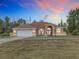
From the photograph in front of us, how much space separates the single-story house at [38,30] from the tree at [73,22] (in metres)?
5.53

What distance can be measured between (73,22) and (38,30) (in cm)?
1451

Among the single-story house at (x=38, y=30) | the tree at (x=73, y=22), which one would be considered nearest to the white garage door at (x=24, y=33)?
the single-story house at (x=38, y=30)

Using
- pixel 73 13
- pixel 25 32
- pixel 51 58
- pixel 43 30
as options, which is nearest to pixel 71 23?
pixel 73 13

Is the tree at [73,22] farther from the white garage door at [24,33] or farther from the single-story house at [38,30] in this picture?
the white garage door at [24,33]

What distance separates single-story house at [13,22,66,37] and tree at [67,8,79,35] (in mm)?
5528

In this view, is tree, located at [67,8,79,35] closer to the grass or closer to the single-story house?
the single-story house

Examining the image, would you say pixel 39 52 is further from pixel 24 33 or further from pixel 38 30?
pixel 38 30

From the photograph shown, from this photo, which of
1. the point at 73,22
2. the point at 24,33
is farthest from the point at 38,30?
the point at 73,22

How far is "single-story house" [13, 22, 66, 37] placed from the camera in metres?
66.0

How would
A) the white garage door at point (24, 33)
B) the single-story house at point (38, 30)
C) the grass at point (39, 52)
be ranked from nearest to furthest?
the grass at point (39, 52), the white garage door at point (24, 33), the single-story house at point (38, 30)

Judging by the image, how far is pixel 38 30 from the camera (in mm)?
69312

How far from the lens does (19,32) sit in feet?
216

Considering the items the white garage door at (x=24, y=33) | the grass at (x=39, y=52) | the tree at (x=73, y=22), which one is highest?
the tree at (x=73, y=22)

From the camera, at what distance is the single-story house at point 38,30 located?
66.0m
